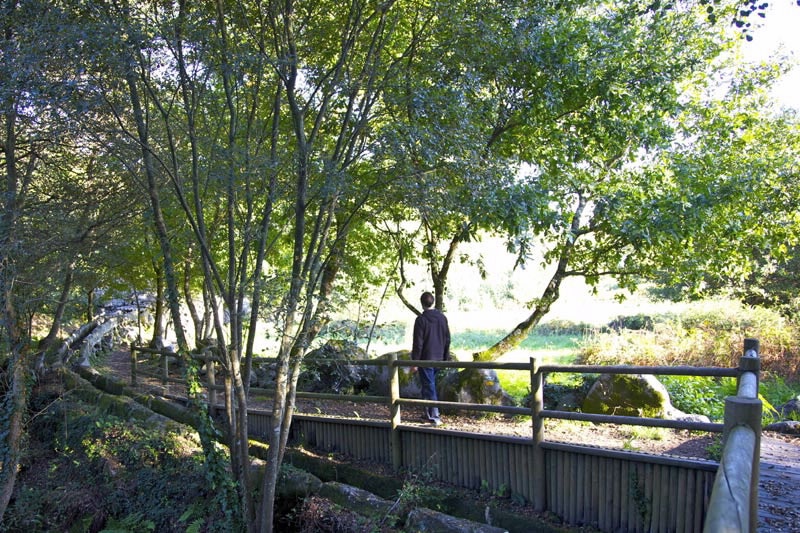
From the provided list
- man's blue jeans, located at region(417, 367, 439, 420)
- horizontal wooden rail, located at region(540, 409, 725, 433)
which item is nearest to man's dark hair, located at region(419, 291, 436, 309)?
man's blue jeans, located at region(417, 367, 439, 420)

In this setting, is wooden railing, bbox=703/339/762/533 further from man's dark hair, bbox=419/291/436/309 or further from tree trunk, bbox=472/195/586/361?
tree trunk, bbox=472/195/586/361

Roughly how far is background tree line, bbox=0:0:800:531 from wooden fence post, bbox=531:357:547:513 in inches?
66.3

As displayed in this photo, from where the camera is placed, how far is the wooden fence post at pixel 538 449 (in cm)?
587

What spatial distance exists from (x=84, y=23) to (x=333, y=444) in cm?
568

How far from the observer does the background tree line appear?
6.11 meters

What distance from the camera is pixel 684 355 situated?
12.4 metres

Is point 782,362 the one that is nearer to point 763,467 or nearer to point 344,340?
point 763,467

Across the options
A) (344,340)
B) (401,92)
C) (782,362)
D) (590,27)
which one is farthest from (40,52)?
(782,362)

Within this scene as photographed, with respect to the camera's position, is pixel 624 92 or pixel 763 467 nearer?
pixel 763 467

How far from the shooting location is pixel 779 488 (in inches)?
212

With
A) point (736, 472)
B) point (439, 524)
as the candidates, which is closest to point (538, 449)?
point (439, 524)

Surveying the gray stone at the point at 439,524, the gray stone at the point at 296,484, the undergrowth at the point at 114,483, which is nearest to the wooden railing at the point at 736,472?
the gray stone at the point at 439,524

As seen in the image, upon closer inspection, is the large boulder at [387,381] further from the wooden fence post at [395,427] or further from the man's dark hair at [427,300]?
the wooden fence post at [395,427]

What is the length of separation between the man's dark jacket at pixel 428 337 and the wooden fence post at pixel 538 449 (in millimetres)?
2439
